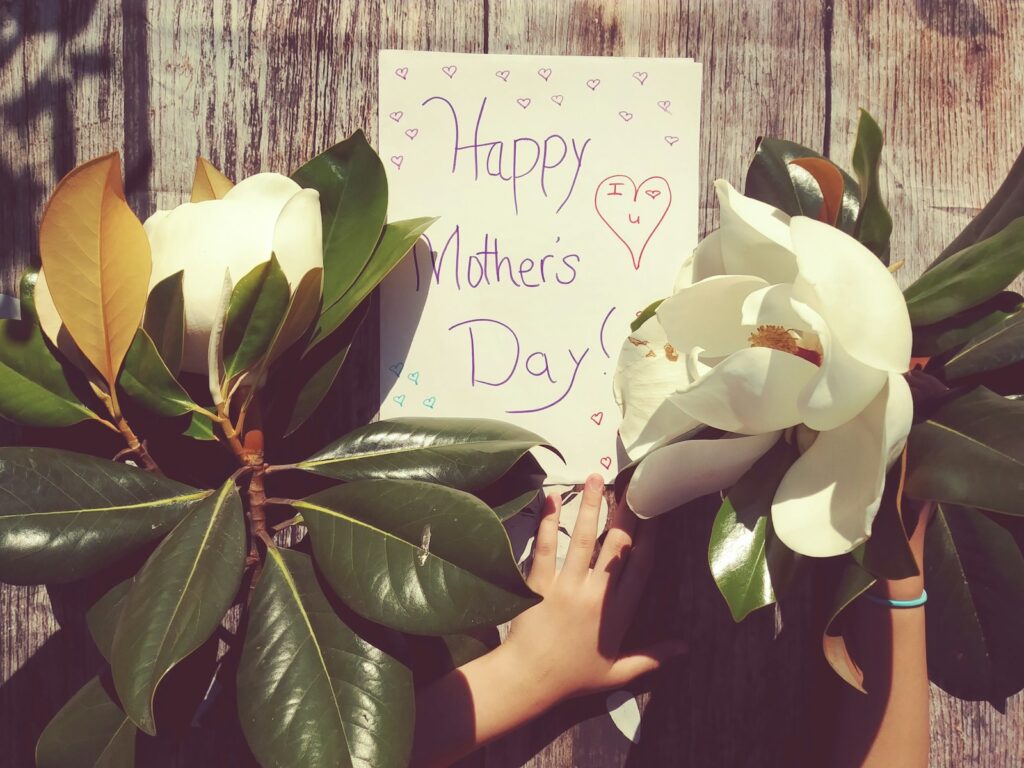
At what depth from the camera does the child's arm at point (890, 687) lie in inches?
21.8

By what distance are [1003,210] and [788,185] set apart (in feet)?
0.46

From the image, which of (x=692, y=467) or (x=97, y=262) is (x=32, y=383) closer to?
(x=97, y=262)

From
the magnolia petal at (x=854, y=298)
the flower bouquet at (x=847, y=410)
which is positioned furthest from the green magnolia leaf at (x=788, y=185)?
the magnolia petal at (x=854, y=298)

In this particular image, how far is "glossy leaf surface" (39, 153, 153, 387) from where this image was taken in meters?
0.47

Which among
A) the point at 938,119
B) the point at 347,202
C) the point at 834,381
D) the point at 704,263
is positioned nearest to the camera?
the point at 834,381

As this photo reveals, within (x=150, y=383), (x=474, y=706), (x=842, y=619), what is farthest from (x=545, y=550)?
(x=150, y=383)

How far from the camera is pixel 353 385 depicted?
67 cm

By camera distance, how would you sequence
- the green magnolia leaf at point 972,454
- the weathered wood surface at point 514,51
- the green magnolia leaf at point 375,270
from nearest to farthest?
the green magnolia leaf at point 972,454
the green magnolia leaf at point 375,270
the weathered wood surface at point 514,51

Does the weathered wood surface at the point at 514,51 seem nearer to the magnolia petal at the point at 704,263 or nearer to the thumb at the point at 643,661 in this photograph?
the thumb at the point at 643,661

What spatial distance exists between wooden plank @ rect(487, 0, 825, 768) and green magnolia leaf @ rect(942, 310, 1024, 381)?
27 centimetres

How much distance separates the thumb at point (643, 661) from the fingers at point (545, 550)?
0.31ft

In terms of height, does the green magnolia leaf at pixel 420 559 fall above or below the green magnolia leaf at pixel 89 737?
above

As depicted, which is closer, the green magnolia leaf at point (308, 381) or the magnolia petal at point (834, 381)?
the magnolia petal at point (834, 381)

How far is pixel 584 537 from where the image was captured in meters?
0.63
